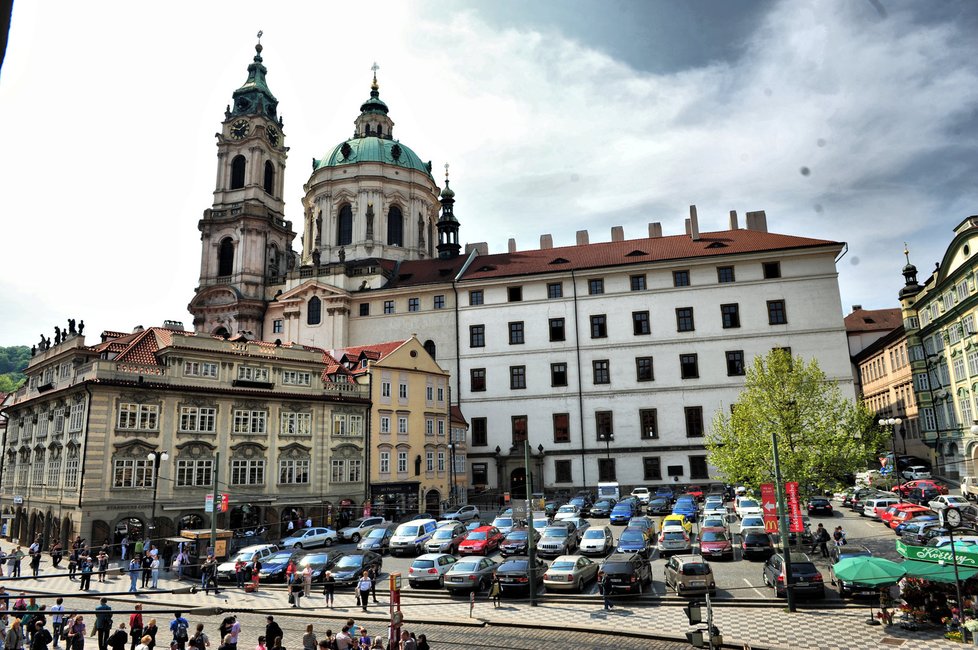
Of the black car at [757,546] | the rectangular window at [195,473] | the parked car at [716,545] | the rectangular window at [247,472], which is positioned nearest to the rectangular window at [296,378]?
the rectangular window at [247,472]

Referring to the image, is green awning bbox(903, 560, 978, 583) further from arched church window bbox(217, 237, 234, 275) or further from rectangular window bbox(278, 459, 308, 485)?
arched church window bbox(217, 237, 234, 275)

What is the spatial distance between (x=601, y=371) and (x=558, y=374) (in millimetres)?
3948

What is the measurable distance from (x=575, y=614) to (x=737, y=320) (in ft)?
142

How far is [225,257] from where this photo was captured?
265 feet

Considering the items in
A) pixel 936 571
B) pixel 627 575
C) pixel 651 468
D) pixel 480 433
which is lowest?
pixel 627 575

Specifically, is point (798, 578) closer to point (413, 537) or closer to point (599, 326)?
point (413, 537)

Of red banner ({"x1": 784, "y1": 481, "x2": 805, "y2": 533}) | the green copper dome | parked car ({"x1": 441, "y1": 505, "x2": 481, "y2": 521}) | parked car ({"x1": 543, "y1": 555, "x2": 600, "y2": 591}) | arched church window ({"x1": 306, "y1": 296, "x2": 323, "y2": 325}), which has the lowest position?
parked car ({"x1": 543, "y1": 555, "x2": 600, "y2": 591})

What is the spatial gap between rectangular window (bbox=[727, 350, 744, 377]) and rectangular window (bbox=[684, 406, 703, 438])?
4.19m

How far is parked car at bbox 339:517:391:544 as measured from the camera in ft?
134

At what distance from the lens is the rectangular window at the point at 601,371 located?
206 feet

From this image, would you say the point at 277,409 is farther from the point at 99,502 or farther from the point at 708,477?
the point at 708,477

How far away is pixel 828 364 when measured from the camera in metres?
58.8

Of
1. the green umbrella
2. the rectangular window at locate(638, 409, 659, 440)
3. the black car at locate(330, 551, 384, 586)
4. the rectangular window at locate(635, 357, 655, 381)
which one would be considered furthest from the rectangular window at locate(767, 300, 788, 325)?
the black car at locate(330, 551, 384, 586)

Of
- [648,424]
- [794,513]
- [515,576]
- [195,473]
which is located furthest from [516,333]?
[515,576]
